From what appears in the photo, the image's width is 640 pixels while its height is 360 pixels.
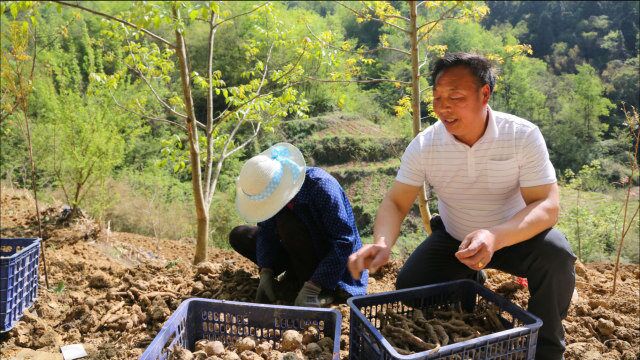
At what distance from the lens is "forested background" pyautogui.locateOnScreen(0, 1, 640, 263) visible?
345 cm

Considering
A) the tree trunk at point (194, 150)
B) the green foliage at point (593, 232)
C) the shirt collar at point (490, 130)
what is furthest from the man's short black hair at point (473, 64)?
the green foliage at point (593, 232)

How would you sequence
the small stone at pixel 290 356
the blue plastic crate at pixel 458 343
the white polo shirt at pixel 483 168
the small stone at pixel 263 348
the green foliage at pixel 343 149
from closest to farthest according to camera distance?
the blue plastic crate at pixel 458 343, the small stone at pixel 290 356, the small stone at pixel 263 348, the white polo shirt at pixel 483 168, the green foliage at pixel 343 149

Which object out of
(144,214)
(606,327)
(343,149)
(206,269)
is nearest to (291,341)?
(206,269)

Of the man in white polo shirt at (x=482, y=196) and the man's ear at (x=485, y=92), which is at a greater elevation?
the man's ear at (x=485, y=92)

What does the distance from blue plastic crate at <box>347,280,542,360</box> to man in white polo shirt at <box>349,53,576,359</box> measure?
0.17 meters

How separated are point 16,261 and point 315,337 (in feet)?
5.36

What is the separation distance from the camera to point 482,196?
2.03 metres

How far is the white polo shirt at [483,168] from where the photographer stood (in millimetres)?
1890

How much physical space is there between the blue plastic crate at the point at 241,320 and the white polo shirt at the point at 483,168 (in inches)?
27.1

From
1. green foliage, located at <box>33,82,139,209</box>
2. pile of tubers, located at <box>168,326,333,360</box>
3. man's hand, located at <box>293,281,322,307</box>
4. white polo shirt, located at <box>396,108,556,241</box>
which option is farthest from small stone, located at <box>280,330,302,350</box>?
green foliage, located at <box>33,82,139,209</box>

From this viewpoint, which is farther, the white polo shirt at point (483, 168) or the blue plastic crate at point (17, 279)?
the blue plastic crate at point (17, 279)

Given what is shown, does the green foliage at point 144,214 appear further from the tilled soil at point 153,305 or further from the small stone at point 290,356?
the small stone at point 290,356

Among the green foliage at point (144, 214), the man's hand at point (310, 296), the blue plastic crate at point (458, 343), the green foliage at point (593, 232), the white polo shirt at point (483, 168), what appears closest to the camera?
the blue plastic crate at point (458, 343)

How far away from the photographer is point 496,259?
79.4 inches
